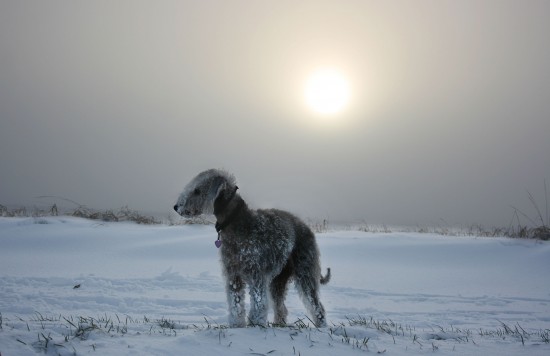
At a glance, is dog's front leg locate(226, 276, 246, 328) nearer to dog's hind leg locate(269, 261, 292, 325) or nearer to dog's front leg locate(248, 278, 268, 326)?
dog's front leg locate(248, 278, 268, 326)

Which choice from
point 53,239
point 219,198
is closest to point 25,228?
point 53,239

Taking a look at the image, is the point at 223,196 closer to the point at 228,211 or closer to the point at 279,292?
the point at 228,211

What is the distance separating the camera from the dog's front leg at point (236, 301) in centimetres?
508

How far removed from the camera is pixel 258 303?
16.3 ft

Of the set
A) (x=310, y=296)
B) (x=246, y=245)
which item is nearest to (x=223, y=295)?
(x=310, y=296)

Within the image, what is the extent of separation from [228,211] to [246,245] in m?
0.49

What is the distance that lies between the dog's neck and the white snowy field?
1.23 m

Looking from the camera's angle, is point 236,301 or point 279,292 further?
point 279,292

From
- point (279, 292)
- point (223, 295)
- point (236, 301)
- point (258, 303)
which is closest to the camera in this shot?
point (258, 303)

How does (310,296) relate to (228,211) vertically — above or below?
below

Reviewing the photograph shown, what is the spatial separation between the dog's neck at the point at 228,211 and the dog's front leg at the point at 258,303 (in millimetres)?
781

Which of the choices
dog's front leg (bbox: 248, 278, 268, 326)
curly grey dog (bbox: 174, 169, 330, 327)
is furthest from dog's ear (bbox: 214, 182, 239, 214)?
dog's front leg (bbox: 248, 278, 268, 326)

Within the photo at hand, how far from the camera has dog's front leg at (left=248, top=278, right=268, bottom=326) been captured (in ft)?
16.2

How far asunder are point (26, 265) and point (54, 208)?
701cm
